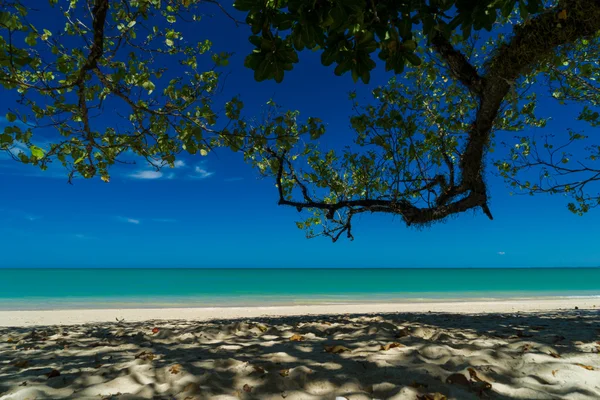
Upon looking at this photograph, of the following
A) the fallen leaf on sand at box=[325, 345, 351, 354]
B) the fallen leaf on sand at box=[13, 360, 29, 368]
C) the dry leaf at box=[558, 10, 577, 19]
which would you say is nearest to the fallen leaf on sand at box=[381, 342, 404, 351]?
the fallen leaf on sand at box=[325, 345, 351, 354]

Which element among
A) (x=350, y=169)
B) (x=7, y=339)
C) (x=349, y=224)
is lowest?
(x=7, y=339)

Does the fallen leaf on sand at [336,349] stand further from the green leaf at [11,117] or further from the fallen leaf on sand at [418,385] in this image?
the green leaf at [11,117]

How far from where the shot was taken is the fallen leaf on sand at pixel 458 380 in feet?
7.24

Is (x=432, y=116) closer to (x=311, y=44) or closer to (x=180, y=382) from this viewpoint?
(x=311, y=44)

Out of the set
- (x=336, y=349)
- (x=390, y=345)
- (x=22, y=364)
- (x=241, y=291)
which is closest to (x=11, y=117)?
(x=22, y=364)

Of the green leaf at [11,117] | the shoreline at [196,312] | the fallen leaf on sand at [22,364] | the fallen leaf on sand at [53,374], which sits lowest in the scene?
the shoreline at [196,312]

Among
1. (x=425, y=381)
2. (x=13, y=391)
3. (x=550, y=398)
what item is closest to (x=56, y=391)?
(x=13, y=391)

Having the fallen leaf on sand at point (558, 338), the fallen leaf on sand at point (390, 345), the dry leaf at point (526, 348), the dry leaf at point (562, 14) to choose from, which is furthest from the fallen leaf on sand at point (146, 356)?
the dry leaf at point (562, 14)

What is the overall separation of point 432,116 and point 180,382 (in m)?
6.31

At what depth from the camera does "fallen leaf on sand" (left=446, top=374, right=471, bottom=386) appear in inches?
86.9

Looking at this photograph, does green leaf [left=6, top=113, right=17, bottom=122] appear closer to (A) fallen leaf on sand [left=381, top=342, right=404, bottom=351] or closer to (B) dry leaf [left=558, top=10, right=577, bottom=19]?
(A) fallen leaf on sand [left=381, top=342, right=404, bottom=351]

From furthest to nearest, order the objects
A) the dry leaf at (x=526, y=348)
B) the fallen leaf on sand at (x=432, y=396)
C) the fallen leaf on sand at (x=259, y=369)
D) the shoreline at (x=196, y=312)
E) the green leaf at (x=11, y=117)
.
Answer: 1. the shoreline at (x=196, y=312)
2. the green leaf at (x=11, y=117)
3. the dry leaf at (x=526, y=348)
4. the fallen leaf on sand at (x=259, y=369)
5. the fallen leaf on sand at (x=432, y=396)

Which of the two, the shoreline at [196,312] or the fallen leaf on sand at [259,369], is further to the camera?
the shoreline at [196,312]

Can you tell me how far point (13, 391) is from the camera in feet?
7.63
